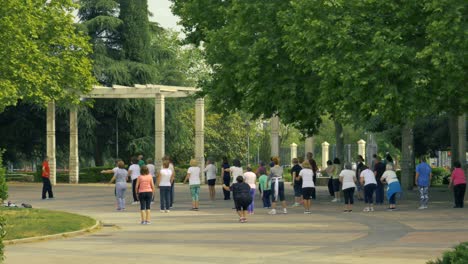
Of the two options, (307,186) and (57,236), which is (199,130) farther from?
(57,236)

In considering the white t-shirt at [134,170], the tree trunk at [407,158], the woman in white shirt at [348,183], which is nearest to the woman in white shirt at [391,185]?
the woman in white shirt at [348,183]

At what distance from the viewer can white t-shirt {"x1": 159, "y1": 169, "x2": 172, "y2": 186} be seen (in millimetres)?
34781

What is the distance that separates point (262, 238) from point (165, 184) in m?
11.1

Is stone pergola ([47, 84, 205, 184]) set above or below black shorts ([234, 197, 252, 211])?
above

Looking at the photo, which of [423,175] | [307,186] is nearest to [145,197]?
[307,186]

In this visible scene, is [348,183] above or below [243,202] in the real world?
above

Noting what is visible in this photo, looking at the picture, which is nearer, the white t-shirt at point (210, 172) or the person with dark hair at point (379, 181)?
the person with dark hair at point (379, 181)

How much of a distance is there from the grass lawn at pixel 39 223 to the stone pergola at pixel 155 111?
2639 centimetres

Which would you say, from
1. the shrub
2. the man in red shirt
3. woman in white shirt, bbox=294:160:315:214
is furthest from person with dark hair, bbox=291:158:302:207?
the shrub

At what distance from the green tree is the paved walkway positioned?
642 inches

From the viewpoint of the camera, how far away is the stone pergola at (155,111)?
6000 cm

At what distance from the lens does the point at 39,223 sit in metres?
28.4

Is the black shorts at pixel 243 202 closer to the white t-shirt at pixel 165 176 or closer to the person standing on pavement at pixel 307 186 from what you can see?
the person standing on pavement at pixel 307 186

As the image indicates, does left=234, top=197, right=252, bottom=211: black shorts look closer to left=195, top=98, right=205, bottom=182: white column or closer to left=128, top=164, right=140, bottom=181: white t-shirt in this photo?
left=128, top=164, right=140, bottom=181: white t-shirt
